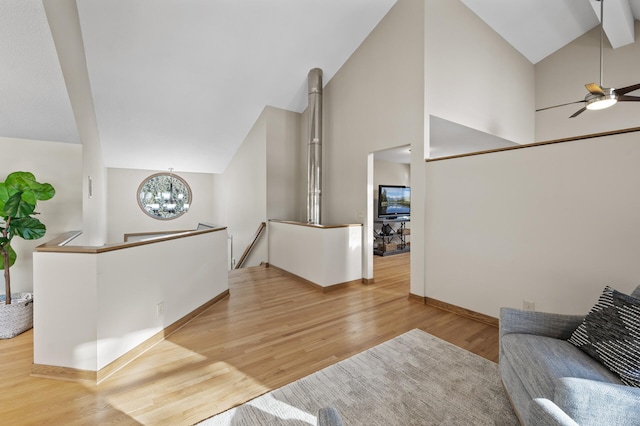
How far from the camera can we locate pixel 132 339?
2.22 m

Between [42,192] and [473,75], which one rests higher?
[473,75]

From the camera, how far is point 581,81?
16.5 ft

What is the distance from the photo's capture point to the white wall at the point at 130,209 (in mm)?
6902

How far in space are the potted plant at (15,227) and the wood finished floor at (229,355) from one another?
16 cm

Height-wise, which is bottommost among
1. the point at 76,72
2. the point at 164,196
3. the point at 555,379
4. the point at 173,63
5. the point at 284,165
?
the point at 555,379

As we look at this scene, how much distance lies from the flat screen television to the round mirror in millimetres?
5545

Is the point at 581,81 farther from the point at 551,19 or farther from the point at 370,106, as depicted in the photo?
the point at 370,106

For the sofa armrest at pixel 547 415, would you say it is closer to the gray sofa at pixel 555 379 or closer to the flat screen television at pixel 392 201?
the gray sofa at pixel 555 379

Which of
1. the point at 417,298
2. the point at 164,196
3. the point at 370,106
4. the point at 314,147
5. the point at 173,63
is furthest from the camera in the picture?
the point at 164,196

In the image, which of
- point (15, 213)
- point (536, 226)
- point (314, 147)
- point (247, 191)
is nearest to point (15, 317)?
point (15, 213)

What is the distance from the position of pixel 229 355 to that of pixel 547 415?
2156 millimetres

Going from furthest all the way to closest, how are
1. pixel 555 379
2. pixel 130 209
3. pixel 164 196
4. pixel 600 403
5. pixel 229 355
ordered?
pixel 164 196 < pixel 130 209 < pixel 229 355 < pixel 555 379 < pixel 600 403

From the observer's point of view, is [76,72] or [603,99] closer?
[603,99]

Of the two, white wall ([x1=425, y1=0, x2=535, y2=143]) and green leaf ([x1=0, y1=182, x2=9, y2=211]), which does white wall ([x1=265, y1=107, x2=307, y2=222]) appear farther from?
green leaf ([x1=0, y1=182, x2=9, y2=211])
